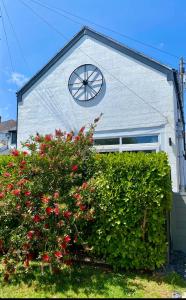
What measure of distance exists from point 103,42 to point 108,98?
2429mm

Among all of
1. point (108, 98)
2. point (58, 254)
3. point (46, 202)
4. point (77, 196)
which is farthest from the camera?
point (108, 98)

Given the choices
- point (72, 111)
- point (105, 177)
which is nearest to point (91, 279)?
point (105, 177)

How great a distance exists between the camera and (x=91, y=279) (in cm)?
459

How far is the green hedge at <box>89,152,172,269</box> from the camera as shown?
4805 millimetres

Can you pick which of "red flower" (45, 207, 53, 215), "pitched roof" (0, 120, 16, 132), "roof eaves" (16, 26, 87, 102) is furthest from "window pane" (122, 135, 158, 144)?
"pitched roof" (0, 120, 16, 132)

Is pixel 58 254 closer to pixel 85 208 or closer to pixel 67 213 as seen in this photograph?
pixel 67 213

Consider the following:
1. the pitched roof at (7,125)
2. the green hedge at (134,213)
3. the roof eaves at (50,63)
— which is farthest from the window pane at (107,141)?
the pitched roof at (7,125)

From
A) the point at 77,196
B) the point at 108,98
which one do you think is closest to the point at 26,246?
the point at 77,196

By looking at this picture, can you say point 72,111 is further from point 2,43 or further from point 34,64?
point 2,43

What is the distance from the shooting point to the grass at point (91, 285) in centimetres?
403

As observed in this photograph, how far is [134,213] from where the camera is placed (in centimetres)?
483

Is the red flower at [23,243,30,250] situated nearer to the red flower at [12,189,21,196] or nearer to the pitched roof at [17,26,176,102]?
the red flower at [12,189,21,196]

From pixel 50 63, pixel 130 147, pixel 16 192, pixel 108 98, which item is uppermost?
pixel 50 63

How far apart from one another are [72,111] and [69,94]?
2.48ft
